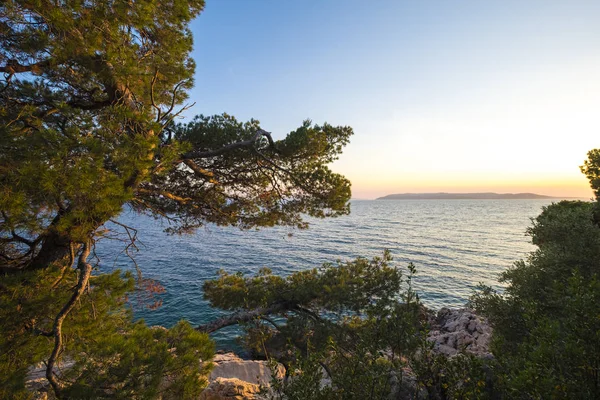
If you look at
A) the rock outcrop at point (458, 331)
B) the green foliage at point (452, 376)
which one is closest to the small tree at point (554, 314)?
the green foliage at point (452, 376)

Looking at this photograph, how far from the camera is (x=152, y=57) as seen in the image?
5.04 m

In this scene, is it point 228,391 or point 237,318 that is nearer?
point 228,391

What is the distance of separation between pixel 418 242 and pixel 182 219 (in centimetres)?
4297

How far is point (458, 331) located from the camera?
16.8m

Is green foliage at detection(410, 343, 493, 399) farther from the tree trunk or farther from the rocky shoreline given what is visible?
the tree trunk

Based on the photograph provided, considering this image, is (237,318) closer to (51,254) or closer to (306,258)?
(51,254)

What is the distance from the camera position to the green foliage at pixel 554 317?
316 centimetres

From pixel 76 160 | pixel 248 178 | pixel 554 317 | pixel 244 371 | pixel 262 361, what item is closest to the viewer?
pixel 76 160

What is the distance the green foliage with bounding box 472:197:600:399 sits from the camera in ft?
10.4

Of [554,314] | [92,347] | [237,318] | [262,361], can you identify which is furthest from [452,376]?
[262,361]

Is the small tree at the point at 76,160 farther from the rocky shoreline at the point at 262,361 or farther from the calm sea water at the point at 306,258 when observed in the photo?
the calm sea water at the point at 306,258

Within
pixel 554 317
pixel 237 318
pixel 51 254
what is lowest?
pixel 237 318

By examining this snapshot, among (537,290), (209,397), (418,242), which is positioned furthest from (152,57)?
(418,242)

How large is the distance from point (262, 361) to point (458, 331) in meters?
13.4
